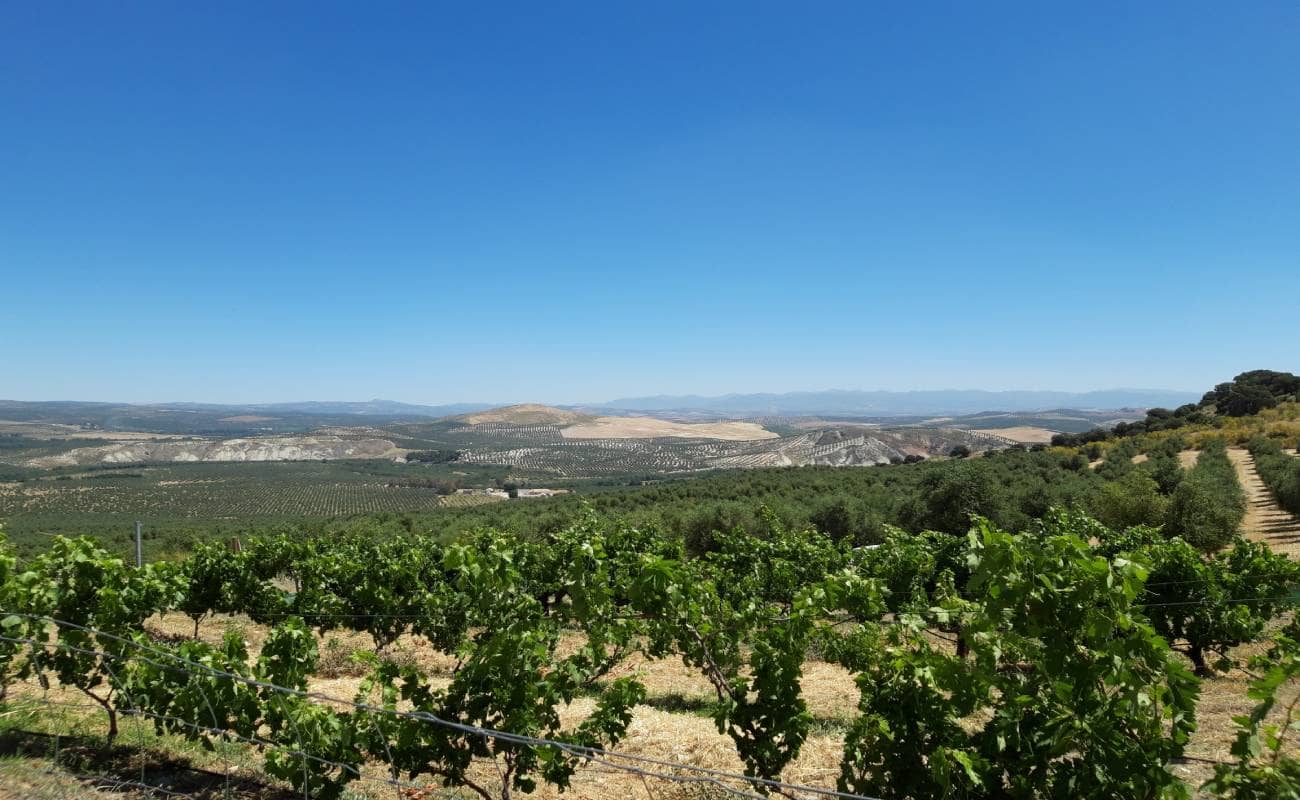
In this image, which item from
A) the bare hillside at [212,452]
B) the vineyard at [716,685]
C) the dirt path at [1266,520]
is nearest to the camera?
the vineyard at [716,685]

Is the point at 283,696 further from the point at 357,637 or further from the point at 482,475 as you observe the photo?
the point at 482,475

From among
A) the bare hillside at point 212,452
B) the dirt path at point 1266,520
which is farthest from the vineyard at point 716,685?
the bare hillside at point 212,452

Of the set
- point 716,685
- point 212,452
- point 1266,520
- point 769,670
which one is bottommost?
point 212,452

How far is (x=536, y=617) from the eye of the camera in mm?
6523

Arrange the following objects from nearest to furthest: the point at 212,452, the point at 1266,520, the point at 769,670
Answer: the point at 769,670
the point at 1266,520
the point at 212,452

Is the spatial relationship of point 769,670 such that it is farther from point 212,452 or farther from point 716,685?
point 212,452

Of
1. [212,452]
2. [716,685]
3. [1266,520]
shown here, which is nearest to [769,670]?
[716,685]

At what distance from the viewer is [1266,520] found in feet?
86.3

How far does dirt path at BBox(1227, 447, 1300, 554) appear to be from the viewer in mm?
22045

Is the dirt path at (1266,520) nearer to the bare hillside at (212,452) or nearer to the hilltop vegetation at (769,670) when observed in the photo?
the hilltop vegetation at (769,670)

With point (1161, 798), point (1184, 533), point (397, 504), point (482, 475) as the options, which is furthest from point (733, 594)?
point (482, 475)

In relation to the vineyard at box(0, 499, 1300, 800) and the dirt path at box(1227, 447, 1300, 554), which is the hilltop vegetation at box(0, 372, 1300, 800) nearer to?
the vineyard at box(0, 499, 1300, 800)

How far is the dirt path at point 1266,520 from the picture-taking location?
22.0 metres

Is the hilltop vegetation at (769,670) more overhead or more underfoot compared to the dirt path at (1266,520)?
more overhead
